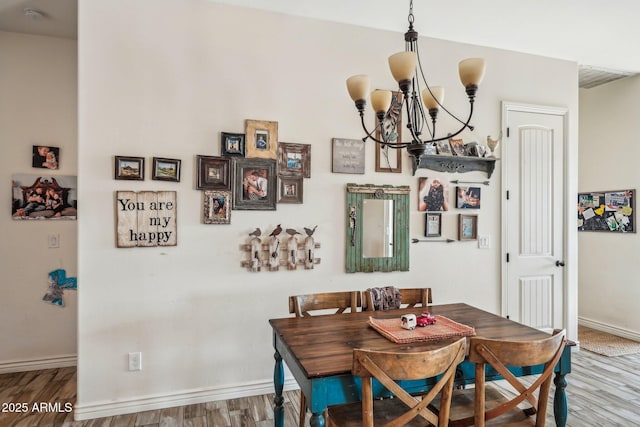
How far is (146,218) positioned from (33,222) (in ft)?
4.48

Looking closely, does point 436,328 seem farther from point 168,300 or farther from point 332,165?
point 168,300

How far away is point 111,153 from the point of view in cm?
258

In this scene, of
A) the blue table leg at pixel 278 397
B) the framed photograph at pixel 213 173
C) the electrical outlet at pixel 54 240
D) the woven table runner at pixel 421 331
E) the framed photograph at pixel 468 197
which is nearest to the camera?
the woven table runner at pixel 421 331

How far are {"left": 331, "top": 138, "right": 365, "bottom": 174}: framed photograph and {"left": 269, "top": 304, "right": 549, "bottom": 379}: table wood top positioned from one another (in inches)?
47.8

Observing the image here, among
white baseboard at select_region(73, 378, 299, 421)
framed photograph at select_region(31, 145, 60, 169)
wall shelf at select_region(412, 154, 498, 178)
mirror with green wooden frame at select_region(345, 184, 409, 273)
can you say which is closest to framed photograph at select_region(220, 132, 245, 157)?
mirror with green wooden frame at select_region(345, 184, 409, 273)

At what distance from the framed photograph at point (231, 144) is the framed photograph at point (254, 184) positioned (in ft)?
0.17

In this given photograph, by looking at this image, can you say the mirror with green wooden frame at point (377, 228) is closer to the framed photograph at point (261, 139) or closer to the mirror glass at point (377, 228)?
the mirror glass at point (377, 228)

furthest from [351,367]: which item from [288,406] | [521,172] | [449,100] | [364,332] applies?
[521,172]

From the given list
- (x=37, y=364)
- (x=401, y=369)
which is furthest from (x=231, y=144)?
(x=37, y=364)

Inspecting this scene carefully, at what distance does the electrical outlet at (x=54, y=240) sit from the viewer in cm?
327

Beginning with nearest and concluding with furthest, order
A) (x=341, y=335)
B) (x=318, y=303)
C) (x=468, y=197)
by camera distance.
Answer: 1. (x=341, y=335)
2. (x=318, y=303)
3. (x=468, y=197)

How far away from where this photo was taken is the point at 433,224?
10.8 ft

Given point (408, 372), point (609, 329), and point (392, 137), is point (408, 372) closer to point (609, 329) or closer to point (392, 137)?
point (392, 137)

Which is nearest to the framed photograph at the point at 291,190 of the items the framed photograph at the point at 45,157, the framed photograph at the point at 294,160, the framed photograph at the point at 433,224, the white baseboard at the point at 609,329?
the framed photograph at the point at 294,160
